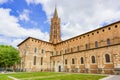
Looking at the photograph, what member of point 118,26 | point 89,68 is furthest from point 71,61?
point 118,26

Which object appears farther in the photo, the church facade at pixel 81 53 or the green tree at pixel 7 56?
the green tree at pixel 7 56

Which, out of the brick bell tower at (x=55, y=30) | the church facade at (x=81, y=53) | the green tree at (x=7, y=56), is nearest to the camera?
the church facade at (x=81, y=53)

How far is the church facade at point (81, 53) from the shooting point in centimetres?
2453

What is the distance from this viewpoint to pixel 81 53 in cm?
3125

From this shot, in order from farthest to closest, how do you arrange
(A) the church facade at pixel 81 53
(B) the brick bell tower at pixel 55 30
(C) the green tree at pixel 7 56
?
(B) the brick bell tower at pixel 55 30, (C) the green tree at pixel 7 56, (A) the church facade at pixel 81 53

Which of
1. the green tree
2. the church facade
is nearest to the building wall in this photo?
the church facade

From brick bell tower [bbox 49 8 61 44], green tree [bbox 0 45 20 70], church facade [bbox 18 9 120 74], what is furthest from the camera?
brick bell tower [bbox 49 8 61 44]

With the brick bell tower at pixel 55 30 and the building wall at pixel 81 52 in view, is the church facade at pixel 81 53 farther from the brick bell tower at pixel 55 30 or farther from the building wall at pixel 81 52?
the brick bell tower at pixel 55 30

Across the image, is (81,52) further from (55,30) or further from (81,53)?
(55,30)

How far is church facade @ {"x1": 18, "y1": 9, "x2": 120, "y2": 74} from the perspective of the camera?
24531 millimetres

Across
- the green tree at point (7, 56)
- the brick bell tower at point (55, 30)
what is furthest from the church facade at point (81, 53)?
the brick bell tower at point (55, 30)

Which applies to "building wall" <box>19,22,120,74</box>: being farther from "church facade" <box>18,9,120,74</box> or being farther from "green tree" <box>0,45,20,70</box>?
"green tree" <box>0,45,20,70</box>

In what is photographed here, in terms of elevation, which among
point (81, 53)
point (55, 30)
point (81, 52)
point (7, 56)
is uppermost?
point (55, 30)

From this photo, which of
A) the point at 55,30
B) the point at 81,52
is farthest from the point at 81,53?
the point at 55,30
